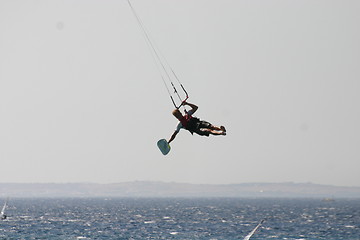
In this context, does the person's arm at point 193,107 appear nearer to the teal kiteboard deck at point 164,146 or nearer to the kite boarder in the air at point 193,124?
the kite boarder in the air at point 193,124

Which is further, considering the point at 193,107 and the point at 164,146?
the point at 164,146

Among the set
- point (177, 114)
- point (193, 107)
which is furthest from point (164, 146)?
point (193, 107)

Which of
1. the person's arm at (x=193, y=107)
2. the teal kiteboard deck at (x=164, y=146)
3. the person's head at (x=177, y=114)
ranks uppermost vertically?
the person's arm at (x=193, y=107)

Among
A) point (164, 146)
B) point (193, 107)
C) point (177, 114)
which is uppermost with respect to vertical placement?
point (193, 107)

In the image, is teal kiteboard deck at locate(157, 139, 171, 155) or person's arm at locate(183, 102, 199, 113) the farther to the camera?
teal kiteboard deck at locate(157, 139, 171, 155)

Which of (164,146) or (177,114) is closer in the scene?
(177,114)

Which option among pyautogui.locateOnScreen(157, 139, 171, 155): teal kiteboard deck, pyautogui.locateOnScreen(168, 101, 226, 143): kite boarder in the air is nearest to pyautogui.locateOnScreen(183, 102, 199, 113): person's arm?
pyautogui.locateOnScreen(168, 101, 226, 143): kite boarder in the air

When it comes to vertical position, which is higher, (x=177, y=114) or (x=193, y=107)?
(x=193, y=107)

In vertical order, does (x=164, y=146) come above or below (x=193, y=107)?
below

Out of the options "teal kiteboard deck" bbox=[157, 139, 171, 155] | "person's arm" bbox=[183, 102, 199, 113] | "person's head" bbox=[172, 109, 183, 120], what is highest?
"person's arm" bbox=[183, 102, 199, 113]

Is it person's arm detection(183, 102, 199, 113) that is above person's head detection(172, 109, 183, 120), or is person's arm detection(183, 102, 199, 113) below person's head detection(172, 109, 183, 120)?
above

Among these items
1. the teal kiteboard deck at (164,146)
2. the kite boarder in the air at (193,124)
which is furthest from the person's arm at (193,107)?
the teal kiteboard deck at (164,146)

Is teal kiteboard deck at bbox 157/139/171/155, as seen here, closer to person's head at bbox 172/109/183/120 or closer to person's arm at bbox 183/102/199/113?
person's head at bbox 172/109/183/120

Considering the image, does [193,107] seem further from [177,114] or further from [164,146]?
[164,146]
